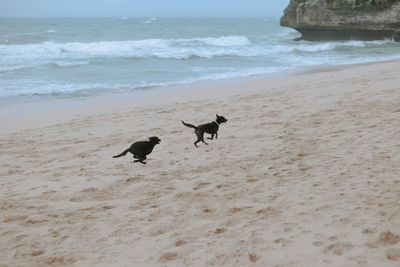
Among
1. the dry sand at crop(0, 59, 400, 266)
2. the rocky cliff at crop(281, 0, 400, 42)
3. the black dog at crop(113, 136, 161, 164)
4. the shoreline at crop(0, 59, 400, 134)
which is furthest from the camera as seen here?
the rocky cliff at crop(281, 0, 400, 42)

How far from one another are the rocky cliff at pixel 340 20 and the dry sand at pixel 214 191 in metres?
23.2

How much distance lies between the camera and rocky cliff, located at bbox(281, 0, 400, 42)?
90.6 feet

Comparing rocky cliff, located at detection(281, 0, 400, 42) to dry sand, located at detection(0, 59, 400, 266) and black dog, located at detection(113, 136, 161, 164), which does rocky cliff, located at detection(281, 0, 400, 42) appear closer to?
dry sand, located at detection(0, 59, 400, 266)

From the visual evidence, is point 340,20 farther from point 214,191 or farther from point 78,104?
point 214,191

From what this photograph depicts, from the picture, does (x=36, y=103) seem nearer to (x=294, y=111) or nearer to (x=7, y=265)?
(x=294, y=111)

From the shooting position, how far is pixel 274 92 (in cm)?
969

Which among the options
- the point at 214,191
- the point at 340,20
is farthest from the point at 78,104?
the point at 340,20

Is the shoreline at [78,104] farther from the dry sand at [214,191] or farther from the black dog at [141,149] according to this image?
the black dog at [141,149]

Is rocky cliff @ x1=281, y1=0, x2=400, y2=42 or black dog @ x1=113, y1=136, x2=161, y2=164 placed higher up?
rocky cliff @ x1=281, y1=0, x2=400, y2=42

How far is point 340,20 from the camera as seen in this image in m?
29.6

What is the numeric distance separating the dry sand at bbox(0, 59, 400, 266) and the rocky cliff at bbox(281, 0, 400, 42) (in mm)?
23231

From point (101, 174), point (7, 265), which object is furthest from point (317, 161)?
point (7, 265)

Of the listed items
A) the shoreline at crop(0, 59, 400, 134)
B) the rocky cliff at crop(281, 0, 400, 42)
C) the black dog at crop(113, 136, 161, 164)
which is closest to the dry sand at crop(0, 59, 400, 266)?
the black dog at crop(113, 136, 161, 164)

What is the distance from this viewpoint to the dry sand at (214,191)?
2.82m
